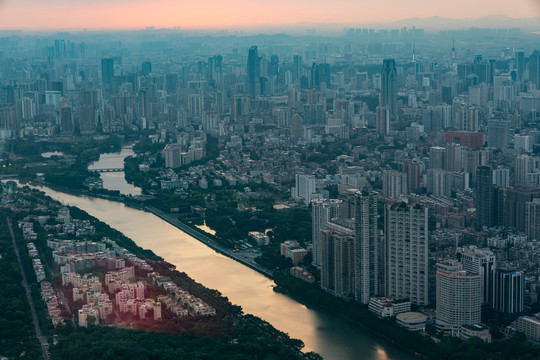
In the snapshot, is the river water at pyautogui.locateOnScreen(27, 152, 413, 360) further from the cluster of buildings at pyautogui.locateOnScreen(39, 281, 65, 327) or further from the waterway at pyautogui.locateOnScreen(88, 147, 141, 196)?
the waterway at pyautogui.locateOnScreen(88, 147, 141, 196)

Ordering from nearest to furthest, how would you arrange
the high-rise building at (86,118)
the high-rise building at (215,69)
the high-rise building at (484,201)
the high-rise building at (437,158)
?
the high-rise building at (484,201) < the high-rise building at (437,158) < the high-rise building at (86,118) < the high-rise building at (215,69)

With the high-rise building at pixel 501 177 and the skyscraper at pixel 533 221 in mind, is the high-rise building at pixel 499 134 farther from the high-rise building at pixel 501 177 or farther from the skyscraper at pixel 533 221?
the skyscraper at pixel 533 221

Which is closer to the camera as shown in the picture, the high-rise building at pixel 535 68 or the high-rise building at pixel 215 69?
the high-rise building at pixel 535 68

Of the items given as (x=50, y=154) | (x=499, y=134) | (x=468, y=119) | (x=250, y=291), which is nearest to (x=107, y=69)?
(x=50, y=154)

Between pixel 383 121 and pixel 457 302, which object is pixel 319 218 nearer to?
pixel 457 302

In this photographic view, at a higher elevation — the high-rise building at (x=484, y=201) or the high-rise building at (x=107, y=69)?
the high-rise building at (x=107, y=69)

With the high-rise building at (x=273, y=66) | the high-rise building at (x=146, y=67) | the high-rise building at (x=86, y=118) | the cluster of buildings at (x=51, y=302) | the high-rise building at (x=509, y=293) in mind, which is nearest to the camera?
the cluster of buildings at (x=51, y=302)

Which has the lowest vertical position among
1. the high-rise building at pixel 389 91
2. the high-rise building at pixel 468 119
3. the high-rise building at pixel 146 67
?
the high-rise building at pixel 468 119

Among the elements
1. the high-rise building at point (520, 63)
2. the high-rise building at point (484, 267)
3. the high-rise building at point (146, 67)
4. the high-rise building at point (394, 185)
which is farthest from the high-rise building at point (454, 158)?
the high-rise building at point (146, 67)
